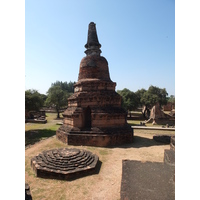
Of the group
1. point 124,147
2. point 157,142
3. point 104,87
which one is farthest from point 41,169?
point 157,142

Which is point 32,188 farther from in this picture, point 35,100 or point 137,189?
point 35,100

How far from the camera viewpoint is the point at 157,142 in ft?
43.8

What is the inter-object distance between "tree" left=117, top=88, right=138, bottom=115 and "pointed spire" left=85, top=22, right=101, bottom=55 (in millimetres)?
18647

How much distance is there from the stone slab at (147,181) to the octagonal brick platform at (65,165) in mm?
2671

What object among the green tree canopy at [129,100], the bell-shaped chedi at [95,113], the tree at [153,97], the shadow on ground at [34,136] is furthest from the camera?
the green tree canopy at [129,100]

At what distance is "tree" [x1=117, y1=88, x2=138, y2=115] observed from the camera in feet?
104

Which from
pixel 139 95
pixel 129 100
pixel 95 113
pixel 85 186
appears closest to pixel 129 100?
pixel 129 100

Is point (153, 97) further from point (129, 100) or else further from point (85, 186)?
point (85, 186)

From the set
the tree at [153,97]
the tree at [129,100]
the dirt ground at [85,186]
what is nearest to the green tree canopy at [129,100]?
the tree at [129,100]

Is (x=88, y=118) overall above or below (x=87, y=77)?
below

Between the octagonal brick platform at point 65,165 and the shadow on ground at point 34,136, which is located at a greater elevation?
the octagonal brick platform at point 65,165

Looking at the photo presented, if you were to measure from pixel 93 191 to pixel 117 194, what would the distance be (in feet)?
3.14

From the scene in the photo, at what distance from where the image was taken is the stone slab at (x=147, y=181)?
3520 millimetres

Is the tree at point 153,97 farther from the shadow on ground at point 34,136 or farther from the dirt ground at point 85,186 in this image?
the dirt ground at point 85,186
